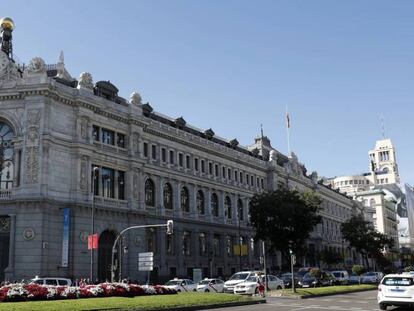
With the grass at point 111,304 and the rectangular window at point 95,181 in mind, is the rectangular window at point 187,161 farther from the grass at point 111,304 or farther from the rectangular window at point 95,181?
the grass at point 111,304

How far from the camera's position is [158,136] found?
207 ft

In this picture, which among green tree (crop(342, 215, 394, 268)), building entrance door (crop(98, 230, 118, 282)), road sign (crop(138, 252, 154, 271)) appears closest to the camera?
road sign (crop(138, 252, 154, 271))

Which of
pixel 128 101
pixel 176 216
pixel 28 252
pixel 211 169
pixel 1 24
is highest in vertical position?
pixel 1 24

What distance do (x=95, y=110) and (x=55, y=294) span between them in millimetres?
29193

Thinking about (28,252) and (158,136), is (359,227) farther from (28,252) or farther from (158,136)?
(28,252)

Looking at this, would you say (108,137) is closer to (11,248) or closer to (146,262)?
(11,248)

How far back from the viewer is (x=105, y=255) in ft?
173

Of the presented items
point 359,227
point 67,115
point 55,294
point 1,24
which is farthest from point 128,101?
point 359,227

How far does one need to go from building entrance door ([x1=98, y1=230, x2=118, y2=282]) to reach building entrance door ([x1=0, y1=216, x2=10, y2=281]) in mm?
8909

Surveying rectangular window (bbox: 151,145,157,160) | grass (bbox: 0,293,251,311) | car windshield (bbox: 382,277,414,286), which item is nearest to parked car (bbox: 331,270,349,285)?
rectangular window (bbox: 151,145,157,160)

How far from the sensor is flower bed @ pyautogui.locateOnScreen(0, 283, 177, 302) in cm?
2555

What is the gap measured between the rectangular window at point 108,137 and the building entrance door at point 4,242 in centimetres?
1305

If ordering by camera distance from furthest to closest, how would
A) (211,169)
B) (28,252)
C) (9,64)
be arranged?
(211,169) < (9,64) < (28,252)

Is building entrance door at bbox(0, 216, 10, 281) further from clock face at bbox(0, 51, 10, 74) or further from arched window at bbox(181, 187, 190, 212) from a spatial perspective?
arched window at bbox(181, 187, 190, 212)
